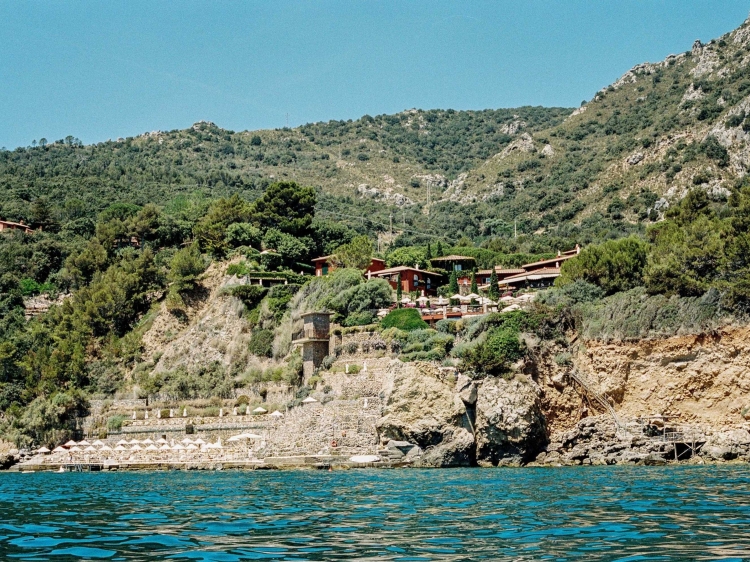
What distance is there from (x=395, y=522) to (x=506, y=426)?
26.9m

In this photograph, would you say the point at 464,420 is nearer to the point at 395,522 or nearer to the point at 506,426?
the point at 506,426

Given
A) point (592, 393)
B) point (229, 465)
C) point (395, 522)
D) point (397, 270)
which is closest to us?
point (395, 522)

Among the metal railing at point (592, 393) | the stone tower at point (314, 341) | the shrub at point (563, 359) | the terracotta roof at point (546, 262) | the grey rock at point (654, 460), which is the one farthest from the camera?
the terracotta roof at point (546, 262)

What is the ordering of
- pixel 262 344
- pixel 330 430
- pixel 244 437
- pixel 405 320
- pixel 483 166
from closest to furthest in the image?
1. pixel 330 430
2. pixel 244 437
3. pixel 405 320
4. pixel 262 344
5. pixel 483 166

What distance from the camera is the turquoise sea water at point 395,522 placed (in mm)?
12633

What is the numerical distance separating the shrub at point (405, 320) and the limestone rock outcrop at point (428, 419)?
8.47m

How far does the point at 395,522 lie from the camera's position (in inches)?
647

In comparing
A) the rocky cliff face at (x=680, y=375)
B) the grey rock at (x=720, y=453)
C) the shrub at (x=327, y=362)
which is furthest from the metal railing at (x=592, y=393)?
the shrub at (x=327, y=362)

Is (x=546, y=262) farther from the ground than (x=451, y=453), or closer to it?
farther from the ground

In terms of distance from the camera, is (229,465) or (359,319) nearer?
(229,465)

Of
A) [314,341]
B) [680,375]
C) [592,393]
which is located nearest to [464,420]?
[592,393]

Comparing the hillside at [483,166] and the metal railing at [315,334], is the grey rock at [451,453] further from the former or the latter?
the hillside at [483,166]

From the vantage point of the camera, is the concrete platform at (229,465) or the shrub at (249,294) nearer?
the concrete platform at (229,465)

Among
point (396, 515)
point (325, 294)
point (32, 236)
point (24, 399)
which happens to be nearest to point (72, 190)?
point (32, 236)
